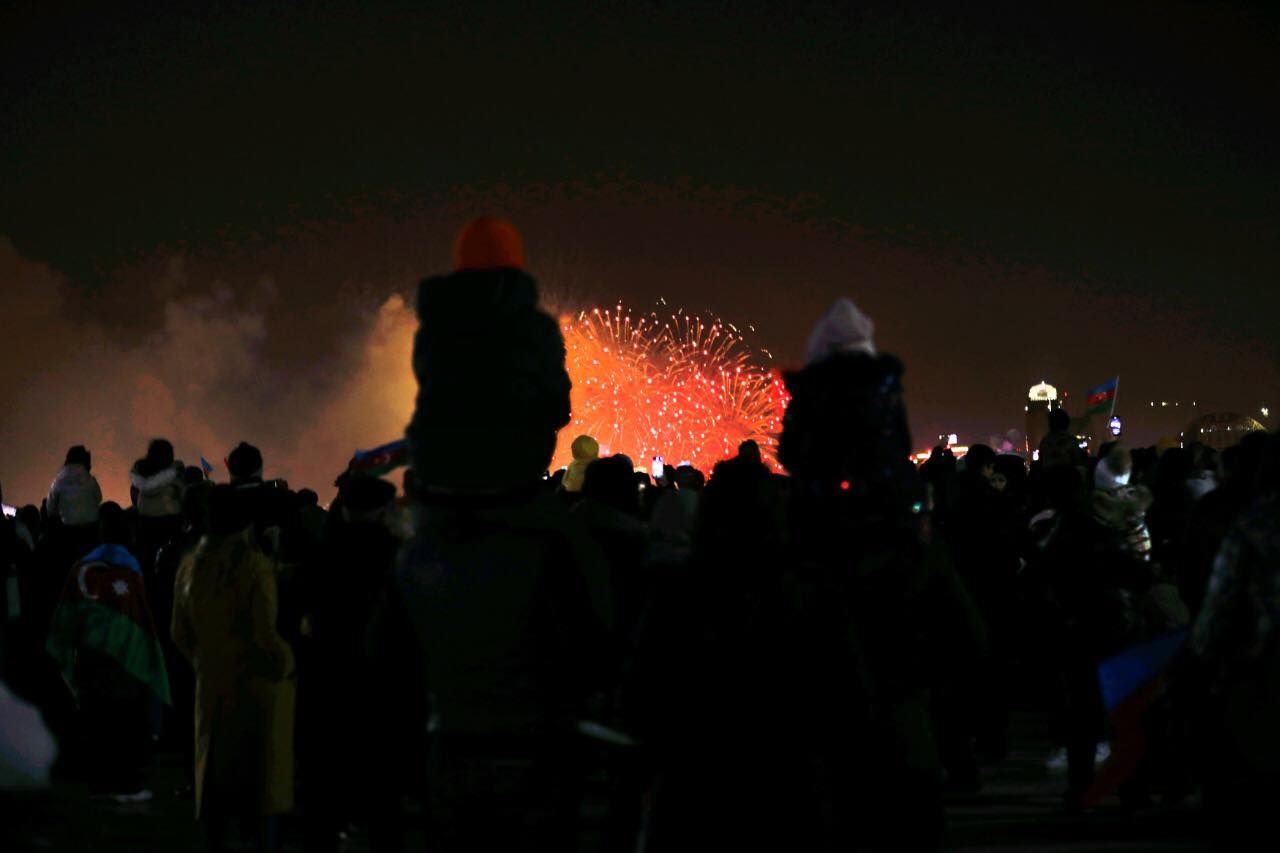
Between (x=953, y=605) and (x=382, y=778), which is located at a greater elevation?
(x=953, y=605)

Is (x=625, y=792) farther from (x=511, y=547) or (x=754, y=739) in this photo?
(x=511, y=547)

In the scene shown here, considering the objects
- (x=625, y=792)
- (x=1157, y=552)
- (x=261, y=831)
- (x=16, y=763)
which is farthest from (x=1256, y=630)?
(x=1157, y=552)

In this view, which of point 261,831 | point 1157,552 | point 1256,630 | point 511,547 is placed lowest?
point 261,831

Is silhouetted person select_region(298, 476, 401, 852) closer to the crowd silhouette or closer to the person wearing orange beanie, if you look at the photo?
the crowd silhouette

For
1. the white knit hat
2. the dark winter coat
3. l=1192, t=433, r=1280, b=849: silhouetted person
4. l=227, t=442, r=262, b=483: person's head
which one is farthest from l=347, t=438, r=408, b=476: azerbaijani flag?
l=1192, t=433, r=1280, b=849: silhouetted person

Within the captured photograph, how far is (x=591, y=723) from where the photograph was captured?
5266 millimetres

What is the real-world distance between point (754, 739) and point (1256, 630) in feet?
4.96

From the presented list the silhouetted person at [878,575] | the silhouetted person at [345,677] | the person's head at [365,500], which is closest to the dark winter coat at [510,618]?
the silhouetted person at [878,575]

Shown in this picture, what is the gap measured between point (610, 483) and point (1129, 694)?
13.6 feet

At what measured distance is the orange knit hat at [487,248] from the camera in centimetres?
566

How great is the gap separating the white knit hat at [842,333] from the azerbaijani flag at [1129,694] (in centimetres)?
157

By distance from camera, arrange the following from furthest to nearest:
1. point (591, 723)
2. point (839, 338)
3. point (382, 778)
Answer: point (382, 778) → point (839, 338) → point (591, 723)

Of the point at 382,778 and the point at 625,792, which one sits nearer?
the point at 625,792

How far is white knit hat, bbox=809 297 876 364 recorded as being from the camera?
6598 millimetres
